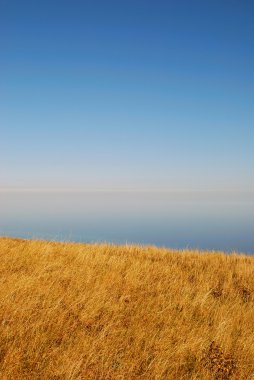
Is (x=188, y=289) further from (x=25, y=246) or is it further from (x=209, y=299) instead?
(x=25, y=246)

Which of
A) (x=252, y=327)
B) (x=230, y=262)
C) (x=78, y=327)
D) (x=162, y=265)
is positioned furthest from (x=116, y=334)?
(x=230, y=262)

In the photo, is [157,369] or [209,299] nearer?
[157,369]

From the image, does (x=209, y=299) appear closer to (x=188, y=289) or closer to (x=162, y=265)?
(x=188, y=289)

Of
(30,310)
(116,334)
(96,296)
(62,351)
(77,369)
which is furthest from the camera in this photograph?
(96,296)

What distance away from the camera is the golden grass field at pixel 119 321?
14.3ft

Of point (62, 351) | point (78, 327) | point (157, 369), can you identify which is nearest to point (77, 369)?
point (62, 351)

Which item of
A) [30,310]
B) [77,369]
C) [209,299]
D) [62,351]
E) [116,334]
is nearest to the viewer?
[77,369]

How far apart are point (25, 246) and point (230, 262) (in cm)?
705

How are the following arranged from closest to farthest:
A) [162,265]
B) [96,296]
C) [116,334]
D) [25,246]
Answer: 1. [116,334]
2. [96,296]
3. [162,265]
4. [25,246]

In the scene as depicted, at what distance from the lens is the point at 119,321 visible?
5746mm

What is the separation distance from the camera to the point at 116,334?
5277mm

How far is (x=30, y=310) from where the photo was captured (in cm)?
568

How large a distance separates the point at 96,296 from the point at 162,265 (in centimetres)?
425

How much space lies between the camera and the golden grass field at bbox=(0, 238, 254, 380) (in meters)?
4.36
